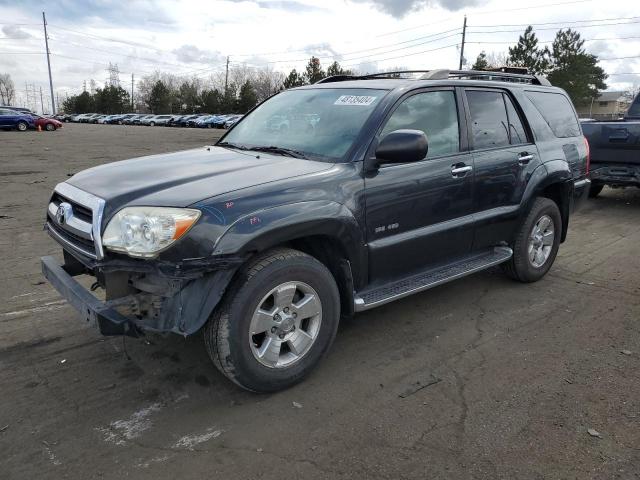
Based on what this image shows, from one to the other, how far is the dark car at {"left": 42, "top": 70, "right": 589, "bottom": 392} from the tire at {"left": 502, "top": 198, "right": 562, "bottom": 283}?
0.08 feet

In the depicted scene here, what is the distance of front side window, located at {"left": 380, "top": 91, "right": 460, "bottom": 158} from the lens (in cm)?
385

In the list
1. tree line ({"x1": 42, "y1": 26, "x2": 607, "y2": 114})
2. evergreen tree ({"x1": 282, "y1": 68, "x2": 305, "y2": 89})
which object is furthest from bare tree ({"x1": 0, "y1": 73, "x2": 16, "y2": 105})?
evergreen tree ({"x1": 282, "y1": 68, "x2": 305, "y2": 89})

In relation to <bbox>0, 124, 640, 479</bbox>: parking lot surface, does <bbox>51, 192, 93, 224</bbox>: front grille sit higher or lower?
higher

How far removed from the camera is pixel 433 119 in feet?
13.4

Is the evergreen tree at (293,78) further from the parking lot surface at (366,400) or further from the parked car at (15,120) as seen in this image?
the parking lot surface at (366,400)

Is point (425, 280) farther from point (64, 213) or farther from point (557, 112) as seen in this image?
point (557, 112)

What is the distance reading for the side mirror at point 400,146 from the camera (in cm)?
339

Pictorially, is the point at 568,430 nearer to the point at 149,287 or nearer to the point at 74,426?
the point at 149,287

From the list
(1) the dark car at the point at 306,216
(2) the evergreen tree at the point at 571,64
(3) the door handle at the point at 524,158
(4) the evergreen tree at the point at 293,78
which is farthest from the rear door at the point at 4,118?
(2) the evergreen tree at the point at 571,64

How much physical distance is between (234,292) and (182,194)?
2.01 feet

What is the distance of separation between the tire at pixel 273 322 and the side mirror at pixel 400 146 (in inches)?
33.0

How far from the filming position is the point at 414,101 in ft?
13.0

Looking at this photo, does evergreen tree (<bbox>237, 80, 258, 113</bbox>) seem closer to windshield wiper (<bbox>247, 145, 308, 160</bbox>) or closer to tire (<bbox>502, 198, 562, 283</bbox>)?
tire (<bbox>502, 198, 562, 283</bbox>)

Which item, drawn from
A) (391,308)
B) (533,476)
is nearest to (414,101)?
(391,308)
